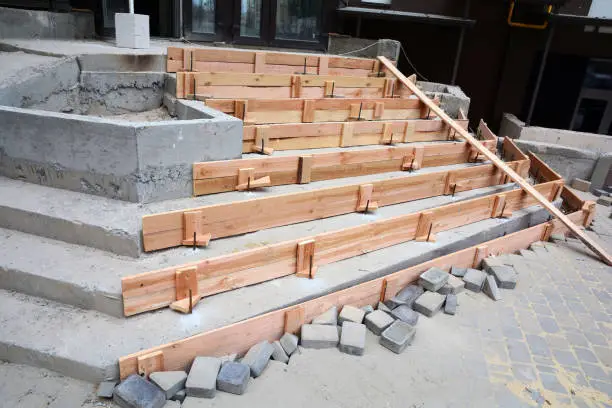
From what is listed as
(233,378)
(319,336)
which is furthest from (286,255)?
(233,378)

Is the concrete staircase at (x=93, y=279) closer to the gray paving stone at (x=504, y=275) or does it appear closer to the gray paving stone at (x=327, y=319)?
the gray paving stone at (x=327, y=319)

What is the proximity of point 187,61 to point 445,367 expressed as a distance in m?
5.05

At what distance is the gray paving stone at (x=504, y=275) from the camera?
515 centimetres

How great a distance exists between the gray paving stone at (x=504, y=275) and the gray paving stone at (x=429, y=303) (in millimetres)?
956

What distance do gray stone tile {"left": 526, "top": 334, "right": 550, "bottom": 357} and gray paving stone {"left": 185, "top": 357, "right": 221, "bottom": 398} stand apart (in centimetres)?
301

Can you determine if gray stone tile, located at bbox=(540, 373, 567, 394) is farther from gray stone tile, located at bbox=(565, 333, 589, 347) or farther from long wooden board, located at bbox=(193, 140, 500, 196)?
long wooden board, located at bbox=(193, 140, 500, 196)

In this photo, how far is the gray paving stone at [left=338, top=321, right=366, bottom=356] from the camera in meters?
3.81

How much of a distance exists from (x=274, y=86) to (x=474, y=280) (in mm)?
3976

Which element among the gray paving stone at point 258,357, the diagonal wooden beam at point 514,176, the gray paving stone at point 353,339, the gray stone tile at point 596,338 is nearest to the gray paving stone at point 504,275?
the gray stone tile at point 596,338

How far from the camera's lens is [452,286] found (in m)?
4.83

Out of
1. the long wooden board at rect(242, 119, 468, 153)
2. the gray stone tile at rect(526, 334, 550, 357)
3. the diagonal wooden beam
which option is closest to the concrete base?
the long wooden board at rect(242, 119, 468, 153)

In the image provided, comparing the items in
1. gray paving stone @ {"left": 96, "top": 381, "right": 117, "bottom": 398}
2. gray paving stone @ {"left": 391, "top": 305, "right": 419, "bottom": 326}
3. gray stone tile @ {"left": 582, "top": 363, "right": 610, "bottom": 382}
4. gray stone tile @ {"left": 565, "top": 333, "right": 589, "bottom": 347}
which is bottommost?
gray stone tile @ {"left": 582, "top": 363, "right": 610, "bottom": 382}

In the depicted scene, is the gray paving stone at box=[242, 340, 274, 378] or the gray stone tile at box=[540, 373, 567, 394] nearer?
the gray paving stone at box=[242, 340, 274, 378]

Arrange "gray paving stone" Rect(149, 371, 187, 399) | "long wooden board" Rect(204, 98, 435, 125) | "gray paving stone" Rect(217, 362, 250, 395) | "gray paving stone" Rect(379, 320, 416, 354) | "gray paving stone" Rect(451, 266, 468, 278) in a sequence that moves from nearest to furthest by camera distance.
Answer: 1. "gray paving stone" Rect(149, 371, 187, 399)
2. "gray paving stone" Rect(217, 362, 250, 395)
3. "gray paving stone" Rect(379, 320, 416, 354)
4. "gray paving stone" Rect(451, 266, 468, 278)
5. "long wooden board" Rect(204, 98, 435, 125)
